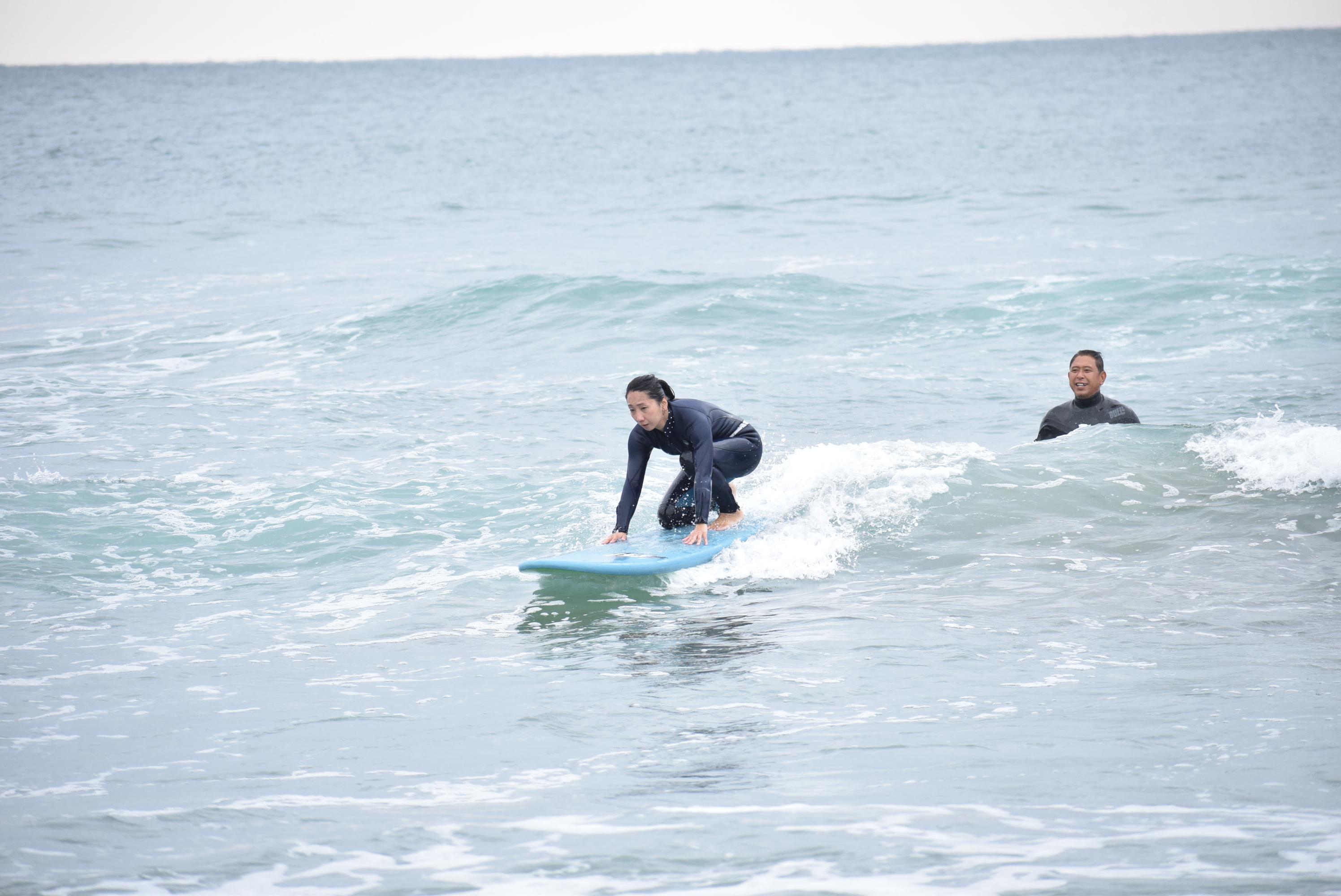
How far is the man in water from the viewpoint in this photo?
10469mm

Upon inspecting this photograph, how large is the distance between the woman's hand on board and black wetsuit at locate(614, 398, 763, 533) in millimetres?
42

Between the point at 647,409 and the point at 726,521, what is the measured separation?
4.78 ft

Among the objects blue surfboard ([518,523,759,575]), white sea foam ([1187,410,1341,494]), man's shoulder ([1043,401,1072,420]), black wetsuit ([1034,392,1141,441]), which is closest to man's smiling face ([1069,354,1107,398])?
black wetsuit ([1034,392,1141,441])

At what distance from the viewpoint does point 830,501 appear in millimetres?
10188

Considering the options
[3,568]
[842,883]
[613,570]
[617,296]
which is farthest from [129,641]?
[617,296]

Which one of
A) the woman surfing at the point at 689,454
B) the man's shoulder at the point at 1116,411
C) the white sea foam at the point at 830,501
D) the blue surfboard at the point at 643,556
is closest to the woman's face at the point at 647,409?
the woman surfing at the point at 689,454

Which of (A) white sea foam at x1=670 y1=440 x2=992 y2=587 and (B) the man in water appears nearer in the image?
(A) white sea foam at x1=670 y1=440 x2=992 y2=587

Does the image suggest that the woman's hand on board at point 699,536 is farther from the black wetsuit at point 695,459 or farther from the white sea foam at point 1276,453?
the white sea foam at point 1276,453

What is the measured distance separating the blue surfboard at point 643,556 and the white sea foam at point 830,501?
0.09 metres

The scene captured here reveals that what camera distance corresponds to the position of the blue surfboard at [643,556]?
330 inches

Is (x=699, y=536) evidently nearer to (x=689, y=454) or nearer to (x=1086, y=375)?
(x=689, y=454)

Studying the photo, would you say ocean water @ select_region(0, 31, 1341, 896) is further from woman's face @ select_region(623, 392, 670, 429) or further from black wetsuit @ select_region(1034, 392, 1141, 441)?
woman's face @ select_region(623, 392, 670, 429)

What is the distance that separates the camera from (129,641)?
7.67 metres

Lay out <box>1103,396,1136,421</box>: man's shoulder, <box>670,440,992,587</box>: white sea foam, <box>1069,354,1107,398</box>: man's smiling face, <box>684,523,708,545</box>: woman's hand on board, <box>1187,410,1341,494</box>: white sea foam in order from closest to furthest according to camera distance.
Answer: <box>684,523,708,545</box>: woman's hand on board
<box>670,440,992,587</box>: white sea foam
<box>1187,410,1341,494</box>: white sea foam
<box>1069,354,1107,398</box>: man's smiling face
<box>1103,396,1136,421</box>: man's shoulder
